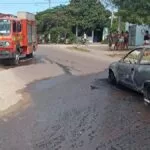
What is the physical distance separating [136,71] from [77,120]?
3.54 metres

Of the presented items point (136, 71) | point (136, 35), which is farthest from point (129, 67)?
point (136, 35)

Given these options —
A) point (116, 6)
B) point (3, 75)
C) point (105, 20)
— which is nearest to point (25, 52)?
point (3, 75)

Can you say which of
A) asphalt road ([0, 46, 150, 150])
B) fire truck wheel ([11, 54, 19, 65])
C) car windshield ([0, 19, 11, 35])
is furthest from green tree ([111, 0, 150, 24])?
asphalt road ([0, 46, 150, 150])

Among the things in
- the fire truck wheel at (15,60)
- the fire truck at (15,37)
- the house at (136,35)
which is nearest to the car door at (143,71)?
the fire truck at (15,37)

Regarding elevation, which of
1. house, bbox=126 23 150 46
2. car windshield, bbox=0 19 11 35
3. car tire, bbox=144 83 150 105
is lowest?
house, bbox=126 23 150 46

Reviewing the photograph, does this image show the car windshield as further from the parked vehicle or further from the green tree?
the green tree

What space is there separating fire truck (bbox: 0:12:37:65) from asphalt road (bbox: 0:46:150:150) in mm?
9925

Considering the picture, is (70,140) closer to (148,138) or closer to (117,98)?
(148,138)

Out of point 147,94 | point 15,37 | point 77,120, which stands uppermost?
point 15,37

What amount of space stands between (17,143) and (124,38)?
36.2 m

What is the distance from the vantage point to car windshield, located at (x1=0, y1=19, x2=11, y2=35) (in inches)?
1024

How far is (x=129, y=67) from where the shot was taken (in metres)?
13.8

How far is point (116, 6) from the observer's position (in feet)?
137

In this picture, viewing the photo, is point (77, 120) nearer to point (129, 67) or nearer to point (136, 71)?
point (136, 71)
